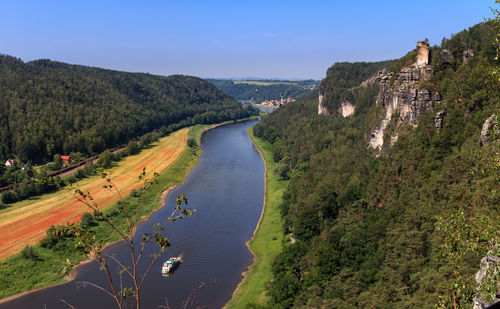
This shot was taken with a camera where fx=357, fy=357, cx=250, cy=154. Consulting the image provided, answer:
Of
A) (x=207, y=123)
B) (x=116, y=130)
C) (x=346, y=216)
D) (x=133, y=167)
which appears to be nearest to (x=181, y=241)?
(x=346, y=216)

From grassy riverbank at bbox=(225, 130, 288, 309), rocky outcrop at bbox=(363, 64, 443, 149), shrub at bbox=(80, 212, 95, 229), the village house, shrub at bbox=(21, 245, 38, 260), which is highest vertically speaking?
rocky outcrop at bbox=(363, 64, 443, 149)

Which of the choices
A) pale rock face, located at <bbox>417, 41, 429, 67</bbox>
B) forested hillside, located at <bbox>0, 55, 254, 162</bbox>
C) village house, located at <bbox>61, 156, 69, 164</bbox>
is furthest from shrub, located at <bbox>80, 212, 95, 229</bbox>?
pale rock face, located at <bbox>417, 41, 429, 67</bbox>

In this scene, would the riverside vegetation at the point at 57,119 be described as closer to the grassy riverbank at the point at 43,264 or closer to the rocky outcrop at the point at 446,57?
the grassy riverbank at the point at 43,264

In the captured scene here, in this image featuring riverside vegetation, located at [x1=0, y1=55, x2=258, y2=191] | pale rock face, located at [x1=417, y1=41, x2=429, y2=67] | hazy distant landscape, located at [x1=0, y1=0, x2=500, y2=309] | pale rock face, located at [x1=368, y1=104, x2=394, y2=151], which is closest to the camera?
hazy distant landscape, located at [x1=0, y1=0, x2=500, y2=309]

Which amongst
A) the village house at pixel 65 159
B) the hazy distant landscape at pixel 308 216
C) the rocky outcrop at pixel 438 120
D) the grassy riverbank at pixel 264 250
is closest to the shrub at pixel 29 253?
the hazy distant landscape at pixel 308 216

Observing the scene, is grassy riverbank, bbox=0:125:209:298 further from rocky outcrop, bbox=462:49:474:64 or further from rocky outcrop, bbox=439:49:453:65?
rocky outcrop, bbox=462:49:474:64

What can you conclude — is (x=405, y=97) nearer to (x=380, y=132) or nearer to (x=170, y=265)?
(x=380, y=132)

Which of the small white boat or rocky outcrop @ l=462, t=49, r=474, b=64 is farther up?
rocky outcrop @ l=462, t=49, r=474, b=64

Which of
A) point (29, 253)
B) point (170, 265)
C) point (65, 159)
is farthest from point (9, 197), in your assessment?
point (170, 265)
